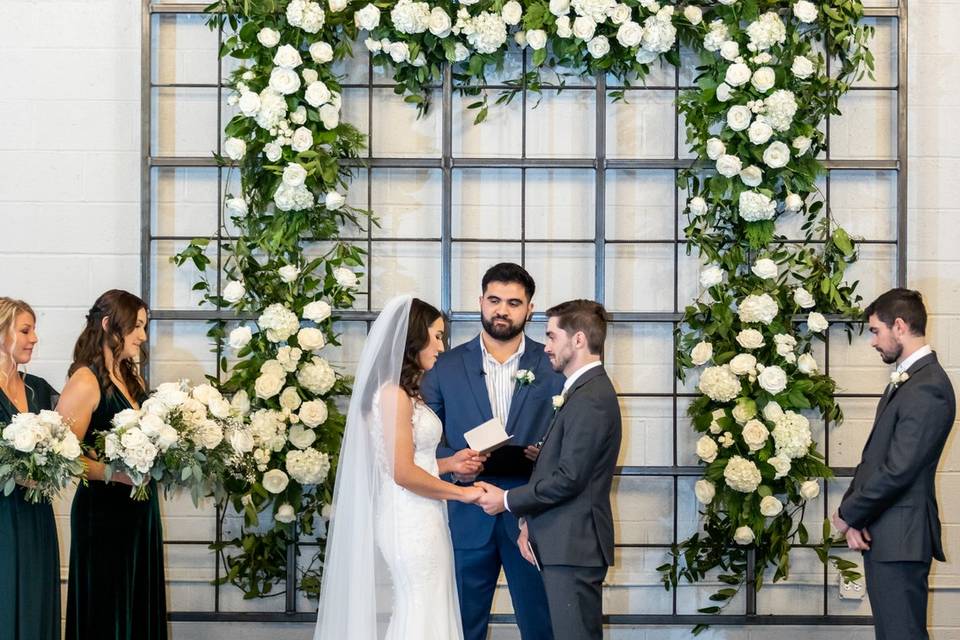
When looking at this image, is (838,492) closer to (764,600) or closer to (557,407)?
(764,600)

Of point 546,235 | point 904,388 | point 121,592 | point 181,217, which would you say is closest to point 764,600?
point 904,388

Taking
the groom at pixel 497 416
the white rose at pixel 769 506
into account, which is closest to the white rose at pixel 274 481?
the groom at pixel 497 416

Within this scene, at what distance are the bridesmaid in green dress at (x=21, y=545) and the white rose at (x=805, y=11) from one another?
3335 mm

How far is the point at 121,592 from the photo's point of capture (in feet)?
13.5

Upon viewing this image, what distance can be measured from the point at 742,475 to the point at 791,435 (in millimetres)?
266

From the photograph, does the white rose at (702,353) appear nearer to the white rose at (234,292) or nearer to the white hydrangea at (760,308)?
the white hydrangea at (760,308)

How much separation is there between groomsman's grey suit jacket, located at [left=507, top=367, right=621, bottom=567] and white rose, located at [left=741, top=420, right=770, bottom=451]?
1.21 m

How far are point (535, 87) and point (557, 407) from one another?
5.49 ft

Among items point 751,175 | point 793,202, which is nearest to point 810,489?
point 793,202

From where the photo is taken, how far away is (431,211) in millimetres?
5172

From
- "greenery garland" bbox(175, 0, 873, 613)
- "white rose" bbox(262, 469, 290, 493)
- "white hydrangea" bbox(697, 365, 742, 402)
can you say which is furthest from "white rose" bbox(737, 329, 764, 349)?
"white rose" bbox(262, 469, 290, 493)

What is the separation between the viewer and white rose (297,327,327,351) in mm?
4785

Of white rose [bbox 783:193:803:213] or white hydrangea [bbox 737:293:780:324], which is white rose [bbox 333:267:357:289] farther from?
white rose [bbox 783:193:803:213]

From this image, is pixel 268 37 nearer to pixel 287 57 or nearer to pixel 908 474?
pixel 287 57
